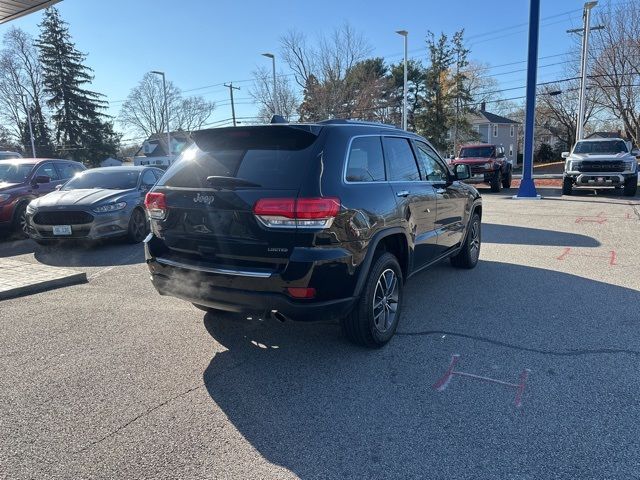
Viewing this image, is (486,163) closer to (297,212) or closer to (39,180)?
(39,180)

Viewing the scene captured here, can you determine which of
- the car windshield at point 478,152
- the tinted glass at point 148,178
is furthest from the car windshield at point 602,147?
the tinted glass at point 148,178

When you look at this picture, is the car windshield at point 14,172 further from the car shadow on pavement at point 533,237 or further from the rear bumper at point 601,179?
the rear bumper at point 601,179

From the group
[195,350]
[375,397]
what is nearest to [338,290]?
[375,397]

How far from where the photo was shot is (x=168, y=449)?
2.64 meters

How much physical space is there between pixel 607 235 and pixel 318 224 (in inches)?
319

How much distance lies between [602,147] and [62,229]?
17.1 metres

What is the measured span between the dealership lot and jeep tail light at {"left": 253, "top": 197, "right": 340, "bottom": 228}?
1181 mm

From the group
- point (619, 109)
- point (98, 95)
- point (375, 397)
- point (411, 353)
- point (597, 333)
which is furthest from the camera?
point (98, 95)

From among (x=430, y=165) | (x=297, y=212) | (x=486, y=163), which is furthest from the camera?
(x=486, y=163)

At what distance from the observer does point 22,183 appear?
9594mm

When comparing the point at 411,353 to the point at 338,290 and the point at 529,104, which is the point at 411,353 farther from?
the point at 529,104

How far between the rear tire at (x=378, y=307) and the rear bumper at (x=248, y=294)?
0.23m

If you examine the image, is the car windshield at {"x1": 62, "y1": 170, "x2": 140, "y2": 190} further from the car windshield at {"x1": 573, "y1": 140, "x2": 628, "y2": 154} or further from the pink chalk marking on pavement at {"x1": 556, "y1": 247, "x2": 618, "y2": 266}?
the car windshield at {"x1": 573, "y1": 140, "x2": 628, "y2": 154}

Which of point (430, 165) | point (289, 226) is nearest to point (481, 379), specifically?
point (289, 226)
